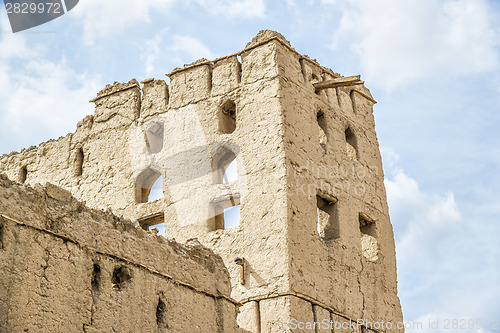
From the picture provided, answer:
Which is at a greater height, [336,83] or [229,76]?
[229,76]

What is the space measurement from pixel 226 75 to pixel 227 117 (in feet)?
2.97

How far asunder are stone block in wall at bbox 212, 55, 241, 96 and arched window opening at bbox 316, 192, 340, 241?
3003mm

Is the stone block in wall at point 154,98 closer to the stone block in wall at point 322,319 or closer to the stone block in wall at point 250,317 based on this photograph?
the stone block in wall at point 250,317

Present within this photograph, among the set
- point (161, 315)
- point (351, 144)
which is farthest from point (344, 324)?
point (161, 315)

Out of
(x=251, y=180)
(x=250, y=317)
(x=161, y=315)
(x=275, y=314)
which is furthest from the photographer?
(x=251, y=180)

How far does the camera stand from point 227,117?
18.0m

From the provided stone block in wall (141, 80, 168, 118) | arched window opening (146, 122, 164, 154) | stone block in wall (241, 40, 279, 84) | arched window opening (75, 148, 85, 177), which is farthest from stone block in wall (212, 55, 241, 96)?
arched window opening (75, 148, 85, 177)

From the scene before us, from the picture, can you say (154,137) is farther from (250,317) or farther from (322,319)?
(322,319)

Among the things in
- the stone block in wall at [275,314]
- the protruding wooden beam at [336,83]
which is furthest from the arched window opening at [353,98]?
the stone block in wall at [275,314]

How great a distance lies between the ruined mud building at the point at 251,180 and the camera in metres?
15.4

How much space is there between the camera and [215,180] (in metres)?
17.3

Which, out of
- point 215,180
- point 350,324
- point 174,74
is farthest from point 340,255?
point 174,74

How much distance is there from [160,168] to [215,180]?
57.1 inches

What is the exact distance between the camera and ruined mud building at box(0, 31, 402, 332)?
15.4 meters
